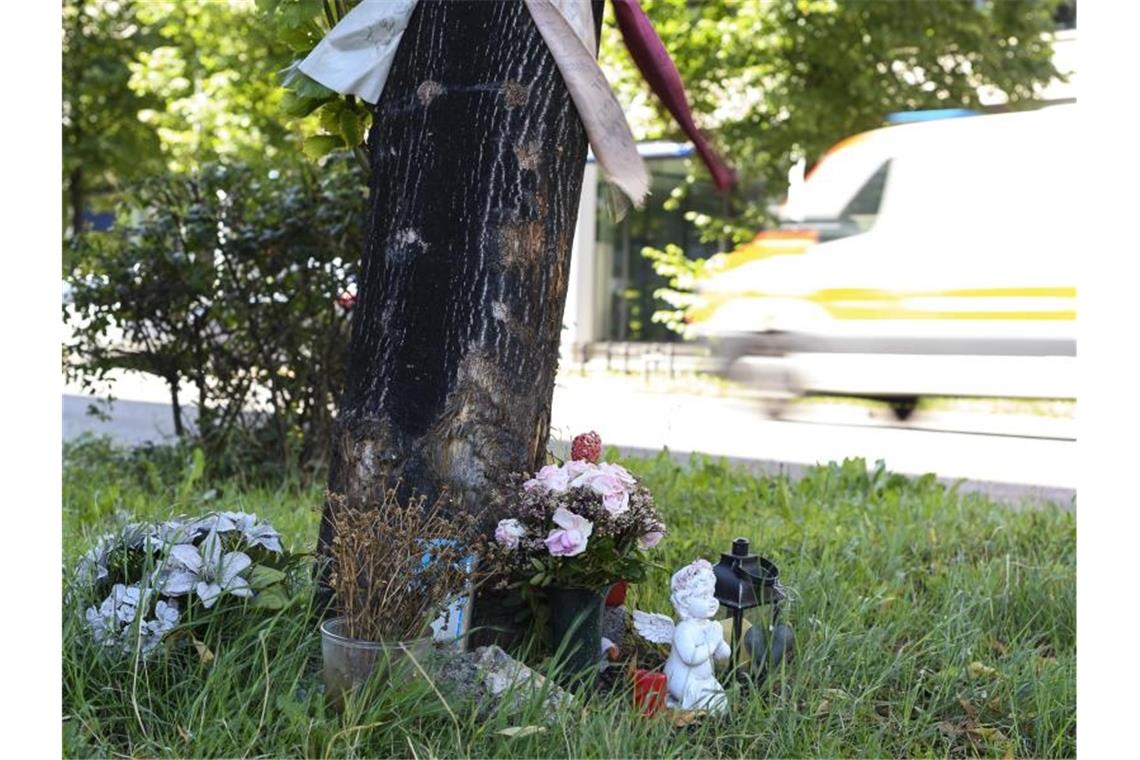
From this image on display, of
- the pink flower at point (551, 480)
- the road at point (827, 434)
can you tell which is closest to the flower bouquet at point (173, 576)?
the pink flower at point (551, 480)

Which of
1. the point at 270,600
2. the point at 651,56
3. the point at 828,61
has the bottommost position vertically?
the point at 270,600

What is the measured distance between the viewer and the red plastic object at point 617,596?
3.55m

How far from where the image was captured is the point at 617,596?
3.58 metres

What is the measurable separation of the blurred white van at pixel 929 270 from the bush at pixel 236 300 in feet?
21.5

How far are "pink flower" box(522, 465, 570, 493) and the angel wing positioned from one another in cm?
53

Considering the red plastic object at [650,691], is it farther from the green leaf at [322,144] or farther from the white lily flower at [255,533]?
the green leaf at [322,144]

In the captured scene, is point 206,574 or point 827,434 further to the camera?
point 827,434

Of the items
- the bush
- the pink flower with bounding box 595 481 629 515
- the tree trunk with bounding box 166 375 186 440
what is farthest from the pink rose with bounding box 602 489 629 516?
the tree trunk with bounding box 166 375 186 440

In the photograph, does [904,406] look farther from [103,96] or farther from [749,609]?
[103,96]

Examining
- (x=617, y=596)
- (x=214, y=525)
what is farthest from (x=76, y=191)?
(x=617, y=596)

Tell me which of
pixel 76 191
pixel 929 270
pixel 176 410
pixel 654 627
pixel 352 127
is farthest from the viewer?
pixel 76 191

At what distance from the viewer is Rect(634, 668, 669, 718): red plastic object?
3062mm

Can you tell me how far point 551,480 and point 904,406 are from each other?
31.4 feet
